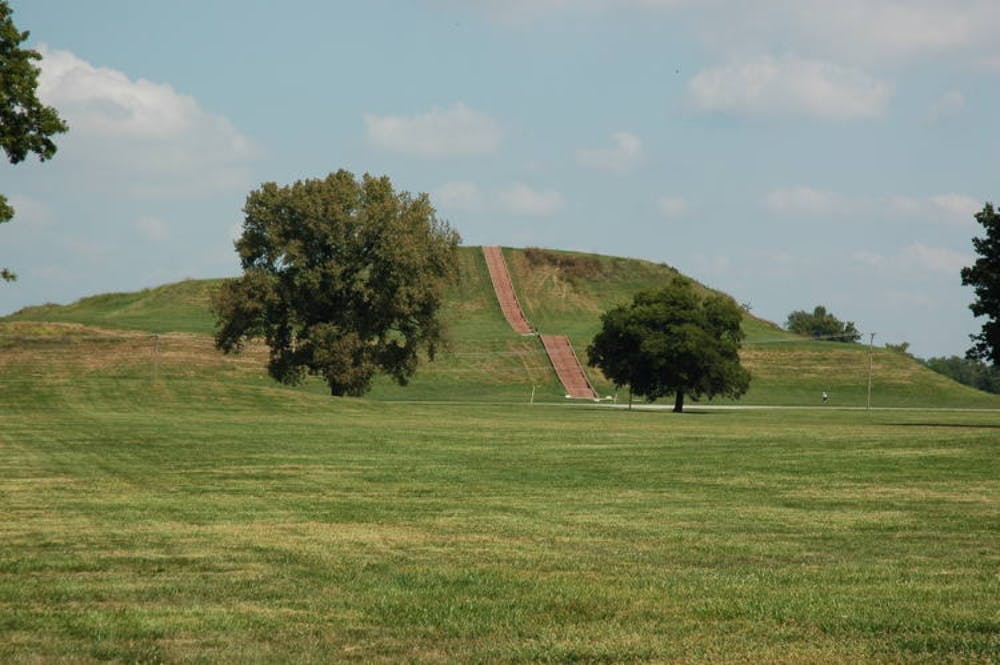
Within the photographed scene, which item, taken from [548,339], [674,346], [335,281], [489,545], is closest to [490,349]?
[548,339]

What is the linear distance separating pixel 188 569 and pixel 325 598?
8.83 ft

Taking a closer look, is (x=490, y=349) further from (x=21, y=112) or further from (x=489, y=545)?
(x=489, y=545)

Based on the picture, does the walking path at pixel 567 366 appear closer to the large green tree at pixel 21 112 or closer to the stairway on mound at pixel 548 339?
the stairway on mound at pixel 548 339

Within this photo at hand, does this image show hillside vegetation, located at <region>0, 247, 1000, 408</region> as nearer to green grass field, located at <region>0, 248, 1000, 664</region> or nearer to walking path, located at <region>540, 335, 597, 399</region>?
walking path, located at <region>540, 335, 597, 399</region>

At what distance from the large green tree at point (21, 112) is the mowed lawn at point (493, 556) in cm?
1382

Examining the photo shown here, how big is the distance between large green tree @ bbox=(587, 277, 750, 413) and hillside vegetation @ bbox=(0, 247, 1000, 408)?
40.6 feet

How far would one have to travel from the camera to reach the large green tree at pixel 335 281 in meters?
77.4

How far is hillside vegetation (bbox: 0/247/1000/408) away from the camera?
11588 cm

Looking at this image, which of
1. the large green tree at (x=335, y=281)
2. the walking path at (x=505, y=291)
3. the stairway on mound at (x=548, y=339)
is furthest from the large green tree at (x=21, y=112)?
the walking path at (x=505, y=291)

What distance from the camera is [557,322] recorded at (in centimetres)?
16662

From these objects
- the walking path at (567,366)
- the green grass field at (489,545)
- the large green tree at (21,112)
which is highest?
the large green tree at (21,112)

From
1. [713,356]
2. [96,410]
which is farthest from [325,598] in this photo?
[713,356]

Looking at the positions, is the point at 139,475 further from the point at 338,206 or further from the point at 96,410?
the point at 338,206

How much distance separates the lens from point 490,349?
144m
